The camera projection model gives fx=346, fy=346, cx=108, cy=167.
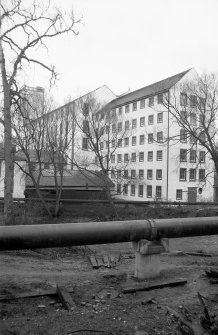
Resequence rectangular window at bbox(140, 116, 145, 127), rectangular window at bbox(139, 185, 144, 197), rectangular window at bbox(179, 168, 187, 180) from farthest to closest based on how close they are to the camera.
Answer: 1. rectangular window at bbox(140, 116, 145, 127)
2. rectangular window at bbox(139, 185, 144, 197)
3. rectangular window at bbox(179, 168, 187, 180)

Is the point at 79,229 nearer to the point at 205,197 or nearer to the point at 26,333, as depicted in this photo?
the point at 26,333

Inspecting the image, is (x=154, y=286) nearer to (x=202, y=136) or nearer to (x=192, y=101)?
(x=192, y=101)

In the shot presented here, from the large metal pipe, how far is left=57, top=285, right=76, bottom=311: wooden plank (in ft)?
1.72

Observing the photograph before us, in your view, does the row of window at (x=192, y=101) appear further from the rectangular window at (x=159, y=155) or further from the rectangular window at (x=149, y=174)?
the rectangular window at (x=149, y=174)

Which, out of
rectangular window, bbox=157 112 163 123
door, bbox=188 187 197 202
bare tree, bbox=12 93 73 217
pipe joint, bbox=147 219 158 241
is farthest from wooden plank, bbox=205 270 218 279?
rectangular window, bbox=157 112 163 123

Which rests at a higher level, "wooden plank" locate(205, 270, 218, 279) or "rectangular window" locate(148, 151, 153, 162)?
"rectangular window" locate(148, 151, 153, 162)

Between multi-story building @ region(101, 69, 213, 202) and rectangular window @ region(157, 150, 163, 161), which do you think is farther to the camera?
rectangular window @ region(157, 150, 163, 161)

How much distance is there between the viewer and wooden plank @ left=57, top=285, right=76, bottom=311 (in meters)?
3.70

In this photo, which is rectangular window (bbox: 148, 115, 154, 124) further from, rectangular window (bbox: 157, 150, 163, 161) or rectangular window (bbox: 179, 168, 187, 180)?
rectangular window (bbox: 179, 168, 187, 180)

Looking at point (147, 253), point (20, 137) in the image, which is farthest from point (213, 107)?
point (147, 253)

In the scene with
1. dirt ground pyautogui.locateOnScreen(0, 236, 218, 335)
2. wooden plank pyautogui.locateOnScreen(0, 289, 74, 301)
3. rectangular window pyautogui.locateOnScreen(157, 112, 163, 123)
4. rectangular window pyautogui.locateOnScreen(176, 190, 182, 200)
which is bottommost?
dirt ground pyautogui.locateOnScreen(0, 236, 218, 335)

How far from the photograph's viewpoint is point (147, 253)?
15.4 feet

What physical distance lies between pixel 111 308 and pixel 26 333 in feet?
3.34

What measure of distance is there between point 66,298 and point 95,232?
0.84 m
